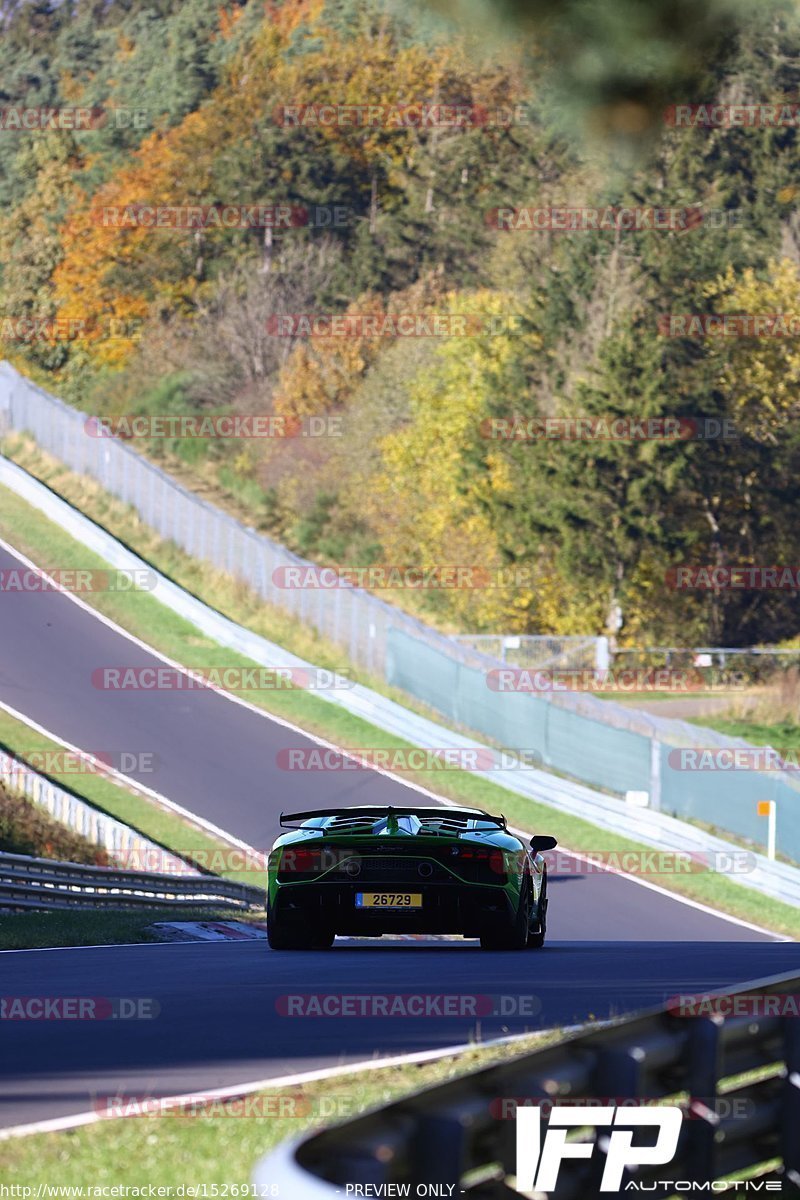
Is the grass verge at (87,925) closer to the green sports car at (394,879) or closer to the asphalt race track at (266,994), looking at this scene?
the asphalt race track at (266,994)

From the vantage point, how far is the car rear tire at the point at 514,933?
13.5 meters

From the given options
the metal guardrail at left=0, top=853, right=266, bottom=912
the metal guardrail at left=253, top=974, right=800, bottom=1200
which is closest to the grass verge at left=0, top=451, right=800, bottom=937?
the metal guardrail at left=0, top=853, right=266, bottom=912

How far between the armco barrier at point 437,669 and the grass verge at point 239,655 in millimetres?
510

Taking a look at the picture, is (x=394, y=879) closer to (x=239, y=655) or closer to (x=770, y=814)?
(x=770, y=814)

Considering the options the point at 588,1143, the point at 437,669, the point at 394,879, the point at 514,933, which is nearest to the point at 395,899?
the point at 394,879

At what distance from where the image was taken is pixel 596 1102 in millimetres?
5422

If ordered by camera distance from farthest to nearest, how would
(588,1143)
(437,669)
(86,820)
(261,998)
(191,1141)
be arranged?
(437,669), (86,820), (261,998), (191,1141), (588,1143)

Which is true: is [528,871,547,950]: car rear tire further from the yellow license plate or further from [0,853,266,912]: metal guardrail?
[0,853,266,912]: metal guardrail

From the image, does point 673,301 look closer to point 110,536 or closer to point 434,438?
point 434,438

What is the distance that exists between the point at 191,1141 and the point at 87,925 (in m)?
13.1

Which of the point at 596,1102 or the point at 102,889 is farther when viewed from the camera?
the point at 102,889

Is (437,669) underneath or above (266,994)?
underneath

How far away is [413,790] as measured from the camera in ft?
117

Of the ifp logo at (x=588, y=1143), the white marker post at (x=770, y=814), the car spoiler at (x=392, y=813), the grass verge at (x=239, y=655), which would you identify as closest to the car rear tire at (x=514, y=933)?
the car spoiler at (x=392, y=813)
